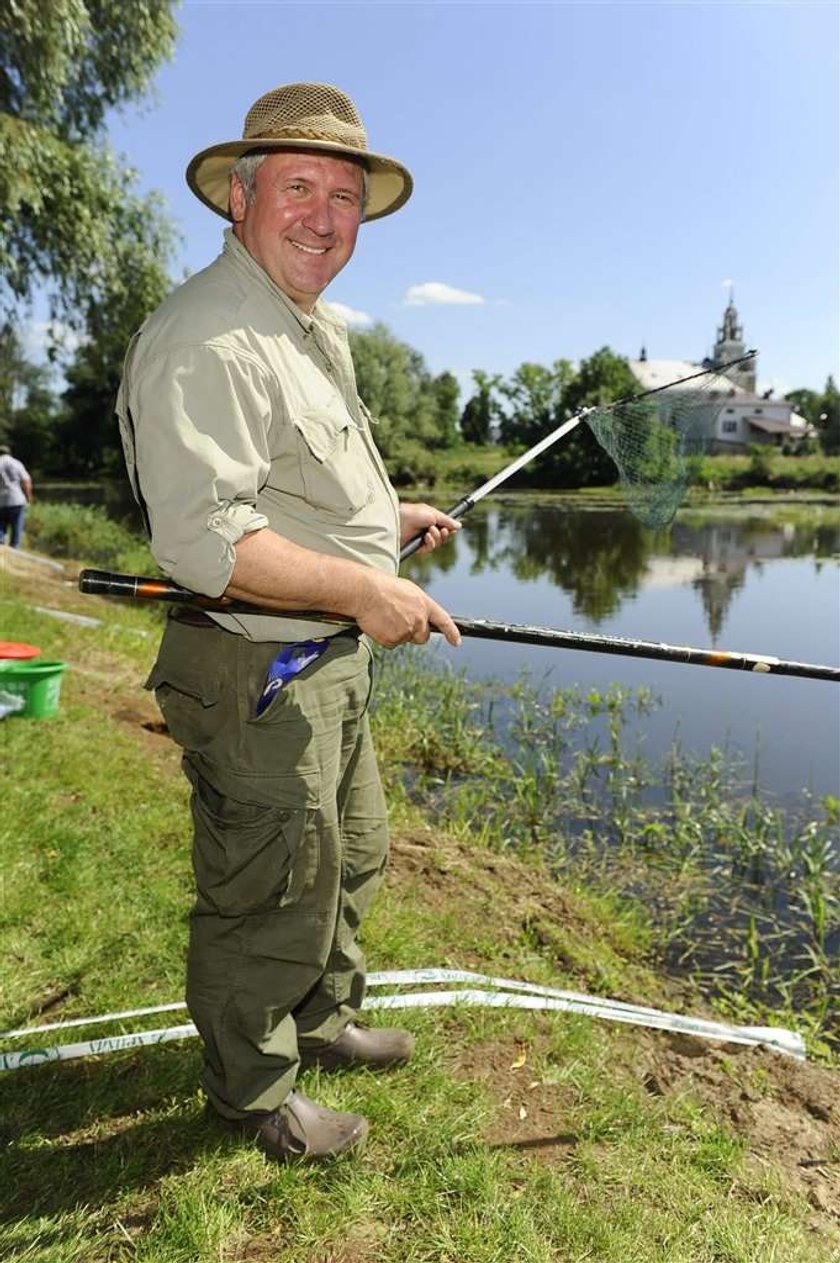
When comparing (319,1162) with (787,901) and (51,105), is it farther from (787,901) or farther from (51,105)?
(51,105)

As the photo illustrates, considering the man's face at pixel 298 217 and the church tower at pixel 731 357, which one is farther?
the church tower at pixel 731 357

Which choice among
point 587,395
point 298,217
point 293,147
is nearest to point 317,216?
point 298,217

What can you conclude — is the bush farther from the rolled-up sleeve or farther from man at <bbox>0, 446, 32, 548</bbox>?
the rolled-up sleeve

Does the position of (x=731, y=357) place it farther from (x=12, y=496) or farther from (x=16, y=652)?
(x=12, y=496)

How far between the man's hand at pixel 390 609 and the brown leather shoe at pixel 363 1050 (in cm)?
141

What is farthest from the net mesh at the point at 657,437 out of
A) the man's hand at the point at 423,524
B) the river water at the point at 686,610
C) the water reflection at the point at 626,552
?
the water reflection at the point at 626,552

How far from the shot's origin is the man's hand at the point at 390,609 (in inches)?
89.8

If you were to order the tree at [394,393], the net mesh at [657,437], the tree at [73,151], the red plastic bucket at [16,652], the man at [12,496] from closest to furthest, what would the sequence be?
the net mesh at [657,437] < the red plastic bucket at [16,652] < the tree at [73,151] < the man at [12,496] < the tree at [394,393]

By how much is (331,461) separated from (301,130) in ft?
2.57

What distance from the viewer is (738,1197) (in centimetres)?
267

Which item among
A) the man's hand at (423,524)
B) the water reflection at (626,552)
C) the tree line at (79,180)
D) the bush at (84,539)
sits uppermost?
the tree line at (79,180)

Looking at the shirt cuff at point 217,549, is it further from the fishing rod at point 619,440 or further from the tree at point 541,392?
the tree at point 541,392

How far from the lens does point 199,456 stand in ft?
6.57

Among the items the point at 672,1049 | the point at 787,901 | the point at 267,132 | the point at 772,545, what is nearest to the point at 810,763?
the point at 787,901
